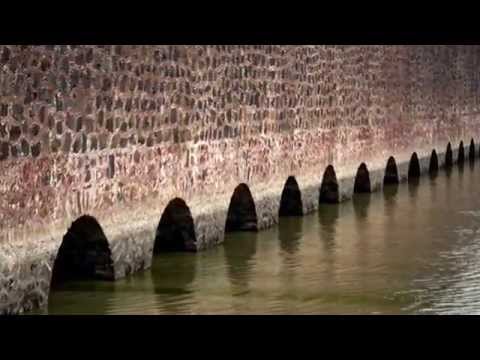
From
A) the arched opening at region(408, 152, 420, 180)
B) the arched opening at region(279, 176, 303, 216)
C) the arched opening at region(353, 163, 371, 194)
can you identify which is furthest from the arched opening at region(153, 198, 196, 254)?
the arched opening at region(408, 152, 420, 180)

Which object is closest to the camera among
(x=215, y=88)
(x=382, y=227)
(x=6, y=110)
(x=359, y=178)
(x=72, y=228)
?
(x=6, y=110)

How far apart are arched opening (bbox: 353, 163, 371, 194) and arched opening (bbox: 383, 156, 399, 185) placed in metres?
1.77

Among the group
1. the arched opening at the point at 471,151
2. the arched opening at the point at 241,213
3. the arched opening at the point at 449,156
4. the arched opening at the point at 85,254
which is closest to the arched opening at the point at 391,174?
the arched opening at the point at 449,156

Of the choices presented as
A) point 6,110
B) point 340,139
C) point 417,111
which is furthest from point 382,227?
point 417,111

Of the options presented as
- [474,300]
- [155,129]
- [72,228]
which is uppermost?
[155,129]

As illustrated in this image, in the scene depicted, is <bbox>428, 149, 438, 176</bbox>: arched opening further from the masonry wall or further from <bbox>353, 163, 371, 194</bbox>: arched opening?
<bbox>353, 163, 371, 194</bbox>: arched opening

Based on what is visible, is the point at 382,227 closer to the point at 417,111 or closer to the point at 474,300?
the point at 474,300

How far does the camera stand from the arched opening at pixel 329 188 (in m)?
14.4

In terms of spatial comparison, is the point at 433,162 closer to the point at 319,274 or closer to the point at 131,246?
the point at 319,274

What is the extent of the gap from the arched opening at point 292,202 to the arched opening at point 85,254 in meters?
5.16

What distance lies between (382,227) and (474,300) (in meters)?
4.53

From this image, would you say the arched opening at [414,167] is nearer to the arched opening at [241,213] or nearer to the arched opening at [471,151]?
the arched opening at [471,151]
